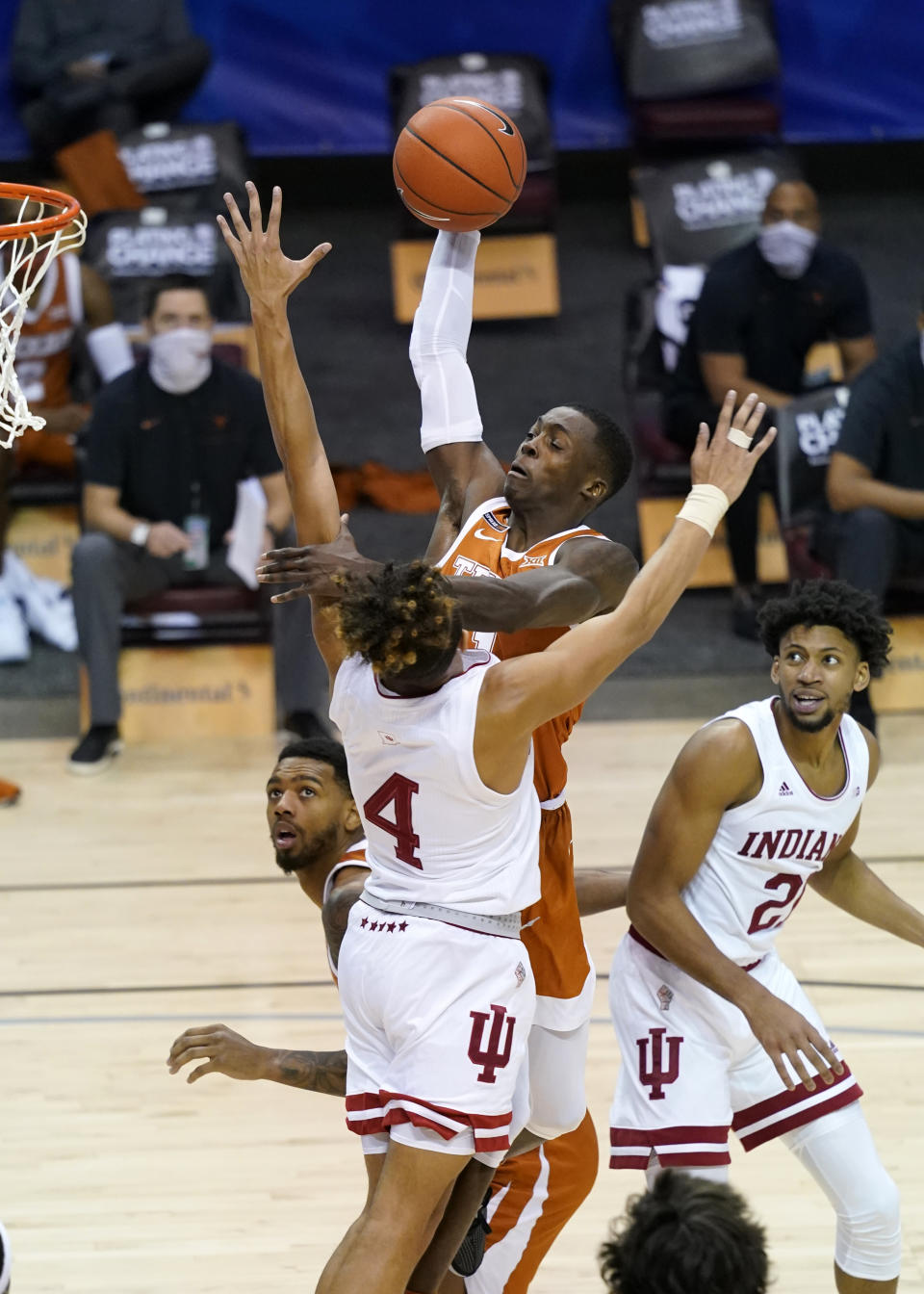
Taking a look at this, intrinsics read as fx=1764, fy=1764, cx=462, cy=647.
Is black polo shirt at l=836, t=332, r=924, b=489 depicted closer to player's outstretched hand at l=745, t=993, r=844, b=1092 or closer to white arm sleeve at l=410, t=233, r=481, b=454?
white arm sleeve at l=410, t=233, r=481, b=454

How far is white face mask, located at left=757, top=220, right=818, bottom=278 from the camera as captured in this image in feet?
26.5

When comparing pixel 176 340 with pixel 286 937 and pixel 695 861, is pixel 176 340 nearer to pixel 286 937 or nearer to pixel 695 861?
pixel 286 937

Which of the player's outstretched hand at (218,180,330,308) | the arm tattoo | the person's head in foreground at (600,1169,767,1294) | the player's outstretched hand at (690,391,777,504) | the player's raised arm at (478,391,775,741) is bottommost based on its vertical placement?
the arm tattoo

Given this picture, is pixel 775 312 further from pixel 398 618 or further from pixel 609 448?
pixel 398 618

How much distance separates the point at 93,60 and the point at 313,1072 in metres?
7.92

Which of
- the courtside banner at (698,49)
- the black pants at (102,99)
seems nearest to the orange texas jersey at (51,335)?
the black pants at (102,99)

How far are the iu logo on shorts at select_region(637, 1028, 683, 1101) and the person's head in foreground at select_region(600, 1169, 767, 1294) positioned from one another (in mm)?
719

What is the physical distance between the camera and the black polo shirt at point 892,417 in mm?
7191

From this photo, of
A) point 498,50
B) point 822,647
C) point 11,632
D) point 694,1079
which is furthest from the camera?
point 498,50

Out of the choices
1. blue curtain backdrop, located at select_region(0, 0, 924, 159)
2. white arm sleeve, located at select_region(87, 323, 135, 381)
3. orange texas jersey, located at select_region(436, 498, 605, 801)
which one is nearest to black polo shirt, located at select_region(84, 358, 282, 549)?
white arm sleeve, located at select_region(87, 323, 135, 381)

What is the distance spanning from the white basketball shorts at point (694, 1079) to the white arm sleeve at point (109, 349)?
525 cm

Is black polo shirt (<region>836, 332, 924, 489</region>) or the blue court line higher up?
black polo shirt (<region>836, 332, 924, 489</region>)

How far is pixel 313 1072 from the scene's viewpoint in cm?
339

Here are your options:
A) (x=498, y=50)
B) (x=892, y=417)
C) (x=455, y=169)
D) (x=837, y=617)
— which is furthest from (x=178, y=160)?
(x=837, y=617)
